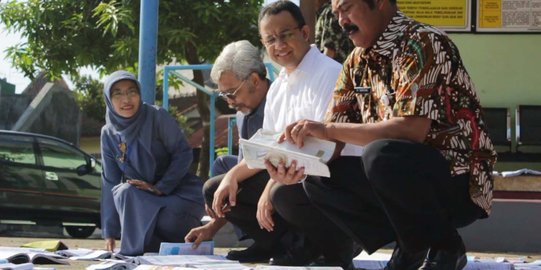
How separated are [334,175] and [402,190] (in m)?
0.47

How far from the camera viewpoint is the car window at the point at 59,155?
1355 cm

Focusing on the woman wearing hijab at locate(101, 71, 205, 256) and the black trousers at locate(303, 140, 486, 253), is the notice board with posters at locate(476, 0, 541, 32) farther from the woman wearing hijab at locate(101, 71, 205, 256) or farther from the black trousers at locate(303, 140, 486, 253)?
the black trousers at locate(303, 140, 486, 253)

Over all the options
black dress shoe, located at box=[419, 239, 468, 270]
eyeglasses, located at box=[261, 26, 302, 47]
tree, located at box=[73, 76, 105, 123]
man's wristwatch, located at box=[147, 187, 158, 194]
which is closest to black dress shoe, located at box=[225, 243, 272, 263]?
man's wristwatch, located at box=[147, 187, 158, 194]

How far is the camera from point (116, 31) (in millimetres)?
14867

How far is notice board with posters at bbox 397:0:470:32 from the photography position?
28.2 ft

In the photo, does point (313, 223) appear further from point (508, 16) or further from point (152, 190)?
point (508, 16)

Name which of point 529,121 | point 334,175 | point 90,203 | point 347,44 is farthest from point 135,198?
point 90,203

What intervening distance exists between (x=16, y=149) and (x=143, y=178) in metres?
7.58

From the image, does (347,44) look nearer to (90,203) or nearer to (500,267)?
(500,267)

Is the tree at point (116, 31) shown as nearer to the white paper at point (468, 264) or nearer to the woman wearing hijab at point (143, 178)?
the woman wearing hijab at point (143, 178)

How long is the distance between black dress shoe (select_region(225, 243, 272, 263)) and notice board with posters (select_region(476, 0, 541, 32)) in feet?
12.3

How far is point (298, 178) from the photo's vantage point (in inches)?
167

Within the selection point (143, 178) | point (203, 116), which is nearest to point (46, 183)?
point (203, 116)

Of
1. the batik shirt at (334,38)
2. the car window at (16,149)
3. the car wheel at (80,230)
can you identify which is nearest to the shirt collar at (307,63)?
the batik shirt at (334,38)
